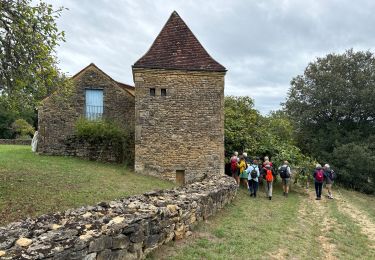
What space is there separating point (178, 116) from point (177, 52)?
129 inches

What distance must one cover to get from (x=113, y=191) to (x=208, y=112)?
7.39 meters

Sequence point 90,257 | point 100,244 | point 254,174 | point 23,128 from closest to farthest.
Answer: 1. point 90,257
2. point 100,244
3. point 254,174
4. point 23,128

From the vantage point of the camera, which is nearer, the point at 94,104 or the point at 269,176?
the point at 269,176

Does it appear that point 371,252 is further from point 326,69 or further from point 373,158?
point 326,69

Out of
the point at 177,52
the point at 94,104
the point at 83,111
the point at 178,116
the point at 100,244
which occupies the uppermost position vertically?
the point at 177,52

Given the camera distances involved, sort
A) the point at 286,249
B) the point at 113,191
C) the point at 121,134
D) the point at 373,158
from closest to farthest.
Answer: the point at 286,249
the point at 113,191
the point at 121,134
the point at 373,158

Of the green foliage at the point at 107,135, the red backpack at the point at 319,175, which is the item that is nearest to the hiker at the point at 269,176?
the red backpack at the point at 319,175

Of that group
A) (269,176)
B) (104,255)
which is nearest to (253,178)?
(269,176)

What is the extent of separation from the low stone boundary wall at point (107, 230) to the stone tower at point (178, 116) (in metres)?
8.20

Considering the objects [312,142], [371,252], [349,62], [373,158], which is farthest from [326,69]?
[371,252]

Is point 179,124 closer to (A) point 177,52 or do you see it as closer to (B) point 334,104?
(A) point 177,52

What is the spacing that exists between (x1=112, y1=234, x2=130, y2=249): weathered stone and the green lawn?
3.18 metres

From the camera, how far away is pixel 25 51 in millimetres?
9094

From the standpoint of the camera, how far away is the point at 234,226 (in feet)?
27.6
